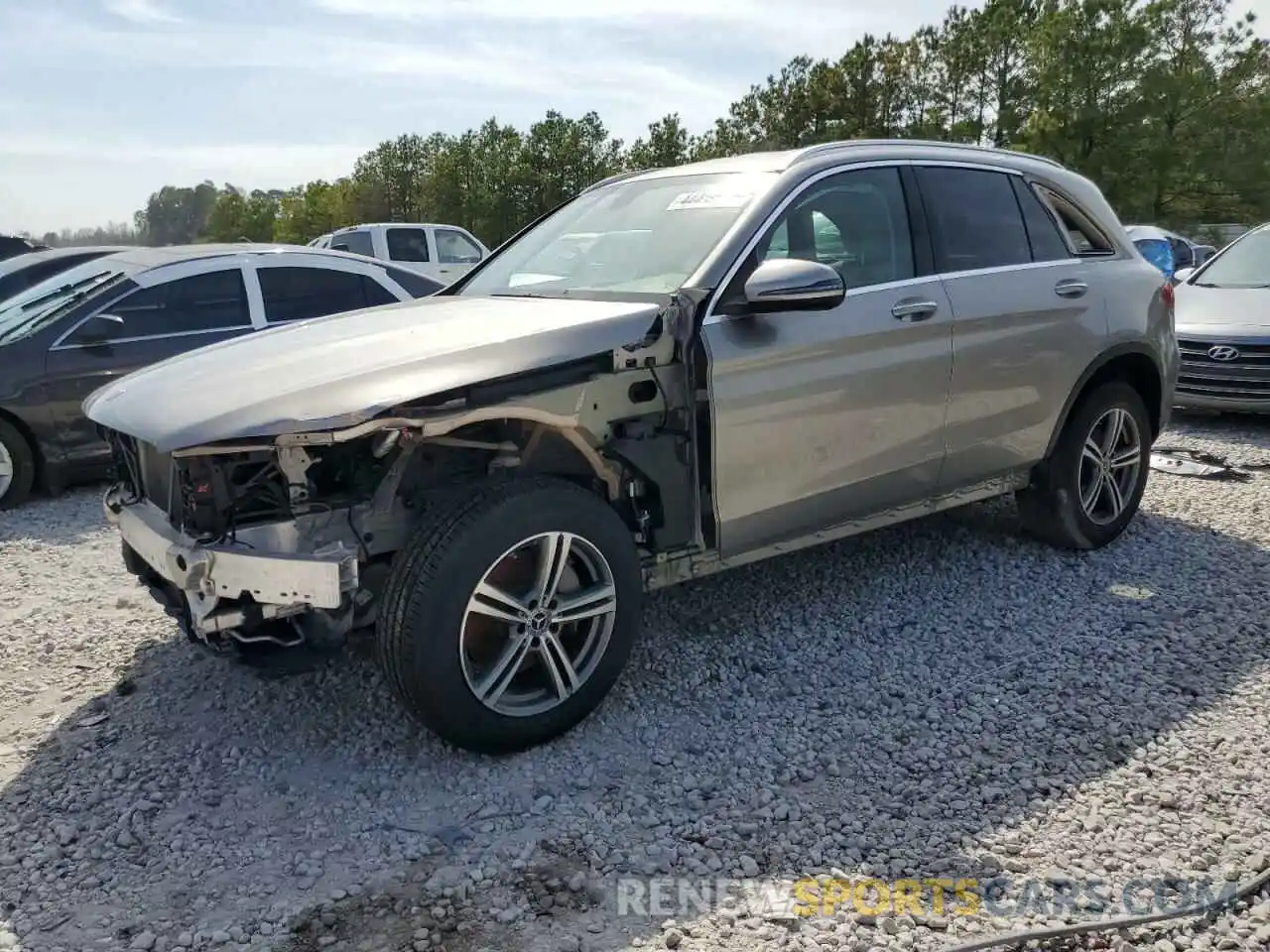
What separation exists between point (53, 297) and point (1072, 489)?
6.95m

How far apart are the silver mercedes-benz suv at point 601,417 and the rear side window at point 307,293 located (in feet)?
10.7

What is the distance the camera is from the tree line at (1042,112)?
3247 centimetres

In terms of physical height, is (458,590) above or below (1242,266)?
below

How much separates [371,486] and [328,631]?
46cm

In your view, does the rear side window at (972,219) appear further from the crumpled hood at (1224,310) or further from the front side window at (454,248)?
the front side window at (454,248)

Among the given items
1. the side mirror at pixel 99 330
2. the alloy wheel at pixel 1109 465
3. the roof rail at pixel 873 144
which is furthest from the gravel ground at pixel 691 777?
the side mirror at pixel 99 330

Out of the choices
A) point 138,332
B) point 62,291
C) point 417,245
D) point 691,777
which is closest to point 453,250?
point 417,245

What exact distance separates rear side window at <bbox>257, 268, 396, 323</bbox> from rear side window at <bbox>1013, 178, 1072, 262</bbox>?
15.2ft

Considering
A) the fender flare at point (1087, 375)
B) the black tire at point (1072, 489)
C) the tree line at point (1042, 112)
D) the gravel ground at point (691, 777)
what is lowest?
the gravel ground at point (691, 777)

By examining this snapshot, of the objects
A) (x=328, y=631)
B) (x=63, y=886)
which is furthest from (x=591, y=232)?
(x=63, y=886)

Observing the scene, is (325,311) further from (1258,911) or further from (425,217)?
(425,217)

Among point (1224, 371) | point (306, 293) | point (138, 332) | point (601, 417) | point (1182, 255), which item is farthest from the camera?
point (1182, 255)

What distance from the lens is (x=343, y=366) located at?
3.12 meters

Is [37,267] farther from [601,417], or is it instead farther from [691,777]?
[691,777]
